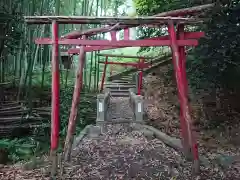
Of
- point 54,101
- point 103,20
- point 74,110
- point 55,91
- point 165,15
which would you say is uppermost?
point 165,15

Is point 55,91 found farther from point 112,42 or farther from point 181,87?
point 181,87

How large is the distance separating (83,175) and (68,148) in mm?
445

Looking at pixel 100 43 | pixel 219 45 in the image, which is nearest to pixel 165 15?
pixel 100 43

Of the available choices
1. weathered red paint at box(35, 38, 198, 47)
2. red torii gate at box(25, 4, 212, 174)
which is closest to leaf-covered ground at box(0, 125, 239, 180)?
red torii gate at box(25, 4, 212, 174)

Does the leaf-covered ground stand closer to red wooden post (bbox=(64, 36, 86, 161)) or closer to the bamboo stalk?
red wooden post (bbox=(64, 36, 86, 161))

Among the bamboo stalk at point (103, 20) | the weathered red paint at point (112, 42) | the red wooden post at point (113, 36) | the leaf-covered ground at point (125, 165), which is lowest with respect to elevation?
the leaf-covered ground at point (125, 165)

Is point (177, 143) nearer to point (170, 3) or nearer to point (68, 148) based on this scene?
point (68, 148)

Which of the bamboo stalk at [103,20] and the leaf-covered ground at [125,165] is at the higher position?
the bamboo stalk at [103,20]

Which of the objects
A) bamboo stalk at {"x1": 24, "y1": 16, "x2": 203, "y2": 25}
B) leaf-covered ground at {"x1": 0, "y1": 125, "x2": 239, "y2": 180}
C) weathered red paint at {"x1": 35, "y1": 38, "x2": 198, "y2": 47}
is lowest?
leaf-covered ground at {"x1": 0, "y1": 125, "x2": 239, "y2": 180}

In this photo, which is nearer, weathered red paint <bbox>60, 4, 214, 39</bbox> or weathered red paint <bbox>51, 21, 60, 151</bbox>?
weathered red paint <bbox>51, 21, 60, 151</bbox>

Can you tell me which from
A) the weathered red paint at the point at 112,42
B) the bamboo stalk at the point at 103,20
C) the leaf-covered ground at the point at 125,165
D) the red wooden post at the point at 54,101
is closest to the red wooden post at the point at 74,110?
the red wooden post at the point at 54,101

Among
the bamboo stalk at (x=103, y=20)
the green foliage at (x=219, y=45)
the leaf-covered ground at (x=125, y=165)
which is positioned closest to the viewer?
the bamboo stalk at (x=103, y=20)

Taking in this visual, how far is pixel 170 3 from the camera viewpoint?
7945 mm

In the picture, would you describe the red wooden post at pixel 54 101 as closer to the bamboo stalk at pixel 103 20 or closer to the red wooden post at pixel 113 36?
the bamboo stalk at pixel 103 20
